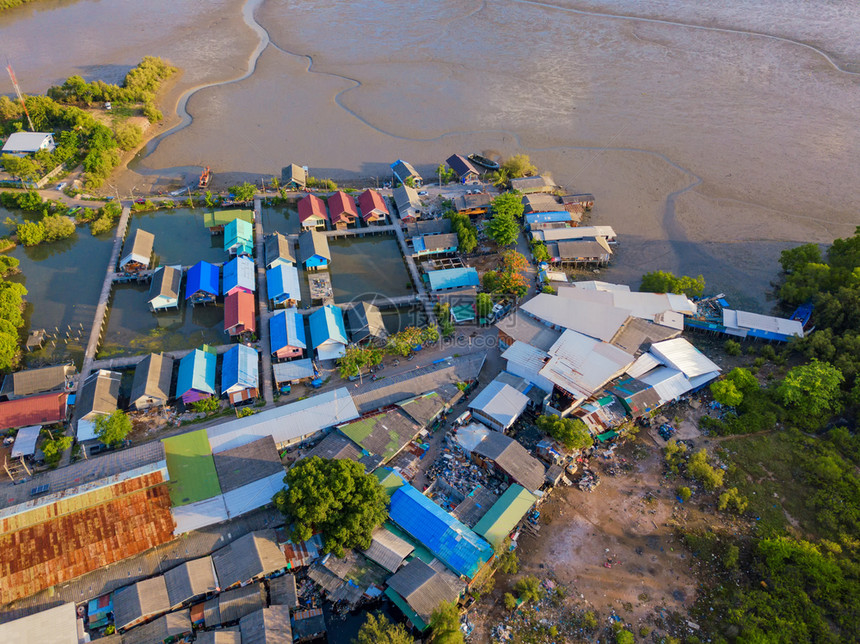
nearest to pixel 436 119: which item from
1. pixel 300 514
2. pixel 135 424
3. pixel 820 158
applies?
pixel 820 158

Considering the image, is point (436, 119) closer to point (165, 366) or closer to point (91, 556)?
point (165, 366)

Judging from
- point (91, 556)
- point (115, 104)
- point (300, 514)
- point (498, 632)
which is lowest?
point (498, 632)

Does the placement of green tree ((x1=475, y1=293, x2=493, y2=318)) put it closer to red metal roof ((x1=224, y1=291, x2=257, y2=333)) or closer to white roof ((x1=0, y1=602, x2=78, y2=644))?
red metal roof ((x1=224, y1=291, x2=257, y2=333))

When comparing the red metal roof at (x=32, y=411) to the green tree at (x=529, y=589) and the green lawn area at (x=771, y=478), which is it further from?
the green lawn area at (x=771, y=478)

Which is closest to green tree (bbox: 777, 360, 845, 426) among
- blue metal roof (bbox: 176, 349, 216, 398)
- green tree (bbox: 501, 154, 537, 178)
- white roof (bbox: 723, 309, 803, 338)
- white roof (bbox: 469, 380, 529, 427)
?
white roof (bbox: 723, 309, 803, 338)

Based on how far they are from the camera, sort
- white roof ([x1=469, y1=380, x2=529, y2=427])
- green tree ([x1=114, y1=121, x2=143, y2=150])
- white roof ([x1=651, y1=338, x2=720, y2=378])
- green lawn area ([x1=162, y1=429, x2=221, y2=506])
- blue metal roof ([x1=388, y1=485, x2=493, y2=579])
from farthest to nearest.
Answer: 1. green tree ([x1=114, y1=121, x2=143, y2=150])
2. white roof ([x1=651, y1=338, x2=720, y2=378])
3. white roof ([x1=469, y1=380, x2=529, y2=427])
4. green lawn area ([x1=162, y1=429, x2=221, y2=506])
5. blue metal roof ([x1=388, y1=485, x2=493, y2=579])

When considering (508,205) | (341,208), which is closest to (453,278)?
(508,205)
